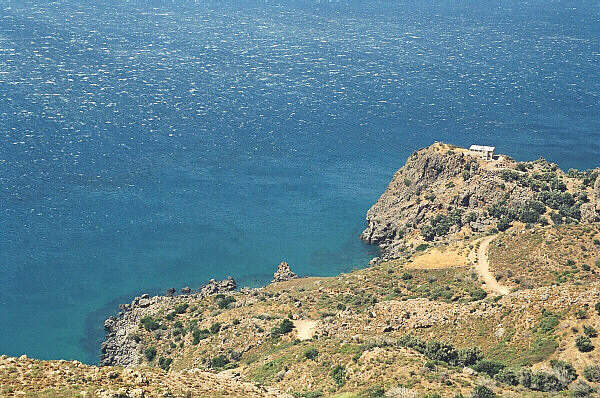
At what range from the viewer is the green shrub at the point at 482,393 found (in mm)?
45281

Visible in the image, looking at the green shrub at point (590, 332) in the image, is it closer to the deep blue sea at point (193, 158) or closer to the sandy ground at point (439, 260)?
the sandy ground at point (439, 260)

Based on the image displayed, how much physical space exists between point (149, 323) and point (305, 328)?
2210cm

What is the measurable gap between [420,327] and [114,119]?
108m

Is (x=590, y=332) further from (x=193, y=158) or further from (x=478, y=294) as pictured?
(x=193, y=158)

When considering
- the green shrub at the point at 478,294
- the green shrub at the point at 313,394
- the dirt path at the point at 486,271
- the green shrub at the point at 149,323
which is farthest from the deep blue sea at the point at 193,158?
the green shrub at the point at 313,394

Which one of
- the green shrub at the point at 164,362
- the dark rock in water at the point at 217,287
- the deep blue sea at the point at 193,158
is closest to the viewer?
the green shrub at the point at 164,362

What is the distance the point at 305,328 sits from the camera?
242 feet

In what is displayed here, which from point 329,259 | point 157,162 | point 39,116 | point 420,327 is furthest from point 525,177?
point 39,116

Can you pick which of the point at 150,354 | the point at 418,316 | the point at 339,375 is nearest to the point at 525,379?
the point at 339,375

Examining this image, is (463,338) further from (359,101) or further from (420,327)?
(359,101)

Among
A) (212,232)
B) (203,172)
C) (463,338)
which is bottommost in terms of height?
(463,338)

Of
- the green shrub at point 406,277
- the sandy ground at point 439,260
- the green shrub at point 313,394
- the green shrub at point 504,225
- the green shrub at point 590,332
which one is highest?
the green shrub at point 504,225

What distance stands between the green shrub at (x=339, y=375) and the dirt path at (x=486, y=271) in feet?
96.9

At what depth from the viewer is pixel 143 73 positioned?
184 m
